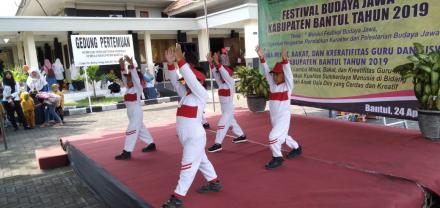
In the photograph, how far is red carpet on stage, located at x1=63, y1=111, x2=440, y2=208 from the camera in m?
3.31

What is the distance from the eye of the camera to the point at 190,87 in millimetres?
3580

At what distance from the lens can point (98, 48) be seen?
11.3 meters

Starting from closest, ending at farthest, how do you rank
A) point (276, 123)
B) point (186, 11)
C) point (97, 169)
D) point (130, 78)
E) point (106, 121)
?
point (276, 123) → point (97, 169) → point (130, 78) → point (106, 121) → point (186, 11)

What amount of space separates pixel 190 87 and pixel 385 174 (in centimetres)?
219

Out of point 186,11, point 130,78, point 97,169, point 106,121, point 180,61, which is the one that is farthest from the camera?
point 186,11

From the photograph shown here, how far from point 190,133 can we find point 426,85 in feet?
10.7

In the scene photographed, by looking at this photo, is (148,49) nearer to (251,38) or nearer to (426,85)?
(251,38)

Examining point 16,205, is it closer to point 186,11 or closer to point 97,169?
point 97,169

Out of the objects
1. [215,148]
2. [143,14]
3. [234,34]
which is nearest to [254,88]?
[215,148]

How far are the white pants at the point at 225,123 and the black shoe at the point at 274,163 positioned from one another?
1163 mm

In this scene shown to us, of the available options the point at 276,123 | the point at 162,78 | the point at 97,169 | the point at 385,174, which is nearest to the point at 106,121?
the point at 97,169

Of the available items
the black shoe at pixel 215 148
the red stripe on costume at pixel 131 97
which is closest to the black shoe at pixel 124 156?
the red stripe on costume at pixel 131 97

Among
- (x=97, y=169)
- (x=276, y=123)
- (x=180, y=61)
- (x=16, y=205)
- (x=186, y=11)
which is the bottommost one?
(x=16, y=205)

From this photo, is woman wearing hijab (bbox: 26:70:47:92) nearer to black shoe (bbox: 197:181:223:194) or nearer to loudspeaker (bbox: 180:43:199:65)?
black shoe (bbox: 197:181:223:194)
